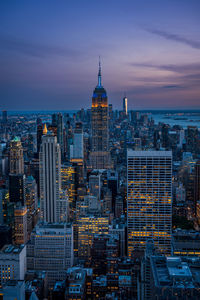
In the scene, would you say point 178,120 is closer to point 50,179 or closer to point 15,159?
point 15,159

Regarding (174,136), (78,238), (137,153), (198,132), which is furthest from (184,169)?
(78,238)

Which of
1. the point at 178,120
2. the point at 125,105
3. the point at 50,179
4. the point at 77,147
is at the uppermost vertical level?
the point at 125,105

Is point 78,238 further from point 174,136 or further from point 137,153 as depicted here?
point 174,136

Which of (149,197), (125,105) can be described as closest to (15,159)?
(149,197)

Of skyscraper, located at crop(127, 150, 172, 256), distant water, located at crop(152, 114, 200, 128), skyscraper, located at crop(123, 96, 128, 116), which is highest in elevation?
skyscraper, located at crop(123, 96, 128, 116)

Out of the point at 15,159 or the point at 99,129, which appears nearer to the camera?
the point at 15,159

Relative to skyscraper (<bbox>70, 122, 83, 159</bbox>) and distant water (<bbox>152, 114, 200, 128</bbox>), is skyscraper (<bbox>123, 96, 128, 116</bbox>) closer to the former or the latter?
distant water (<bbox>152, 114, 200, 128</bbox>)

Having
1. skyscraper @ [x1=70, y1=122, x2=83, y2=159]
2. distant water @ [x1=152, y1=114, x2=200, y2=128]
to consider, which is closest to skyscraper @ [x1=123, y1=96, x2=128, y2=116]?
distant water @ [x1=152, y1=114, x2=200, y2=128]

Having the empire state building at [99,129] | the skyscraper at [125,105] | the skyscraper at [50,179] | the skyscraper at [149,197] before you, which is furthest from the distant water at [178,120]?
the skyscraper at [50,179]
